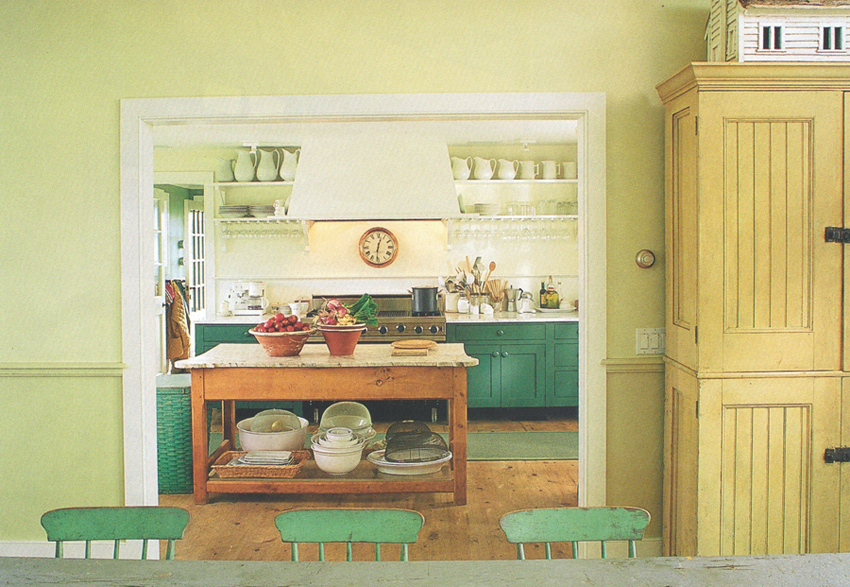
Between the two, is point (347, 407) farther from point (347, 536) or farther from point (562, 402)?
point (347, 536)

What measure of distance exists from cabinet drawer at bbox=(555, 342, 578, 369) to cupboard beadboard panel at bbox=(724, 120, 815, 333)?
3383 millimetres

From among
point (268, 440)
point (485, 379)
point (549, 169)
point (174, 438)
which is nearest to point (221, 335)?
point (174, 438)

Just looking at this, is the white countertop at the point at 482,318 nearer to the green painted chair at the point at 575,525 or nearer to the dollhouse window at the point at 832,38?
the dollhouse window at the point at 832,38

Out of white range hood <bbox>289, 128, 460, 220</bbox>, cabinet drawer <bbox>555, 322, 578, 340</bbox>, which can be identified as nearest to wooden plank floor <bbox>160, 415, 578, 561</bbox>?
cabinet drawer <bbox>555, 322, 578, 340</bbox>

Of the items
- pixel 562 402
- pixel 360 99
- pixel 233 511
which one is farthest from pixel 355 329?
pixel 562 402

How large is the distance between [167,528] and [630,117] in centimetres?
238

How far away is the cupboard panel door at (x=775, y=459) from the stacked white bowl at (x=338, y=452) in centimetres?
203

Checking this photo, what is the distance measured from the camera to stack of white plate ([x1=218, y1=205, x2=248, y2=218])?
251 inches

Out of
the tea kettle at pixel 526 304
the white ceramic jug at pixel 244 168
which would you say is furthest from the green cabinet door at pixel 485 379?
the white ceramic jug at pixel 244 168

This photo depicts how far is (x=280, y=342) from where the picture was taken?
3822 mm

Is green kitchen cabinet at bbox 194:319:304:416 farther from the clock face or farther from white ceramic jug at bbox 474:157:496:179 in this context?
white ceramic jug at bbox 474:157:496:179

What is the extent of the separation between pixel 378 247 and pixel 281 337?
2899 millimetres

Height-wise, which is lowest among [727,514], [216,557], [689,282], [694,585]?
[216,557]

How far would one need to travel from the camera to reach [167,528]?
5.69 ft
